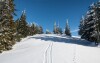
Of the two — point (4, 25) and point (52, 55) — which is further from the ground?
point (4, 25)

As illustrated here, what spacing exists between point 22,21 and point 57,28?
6194 cm

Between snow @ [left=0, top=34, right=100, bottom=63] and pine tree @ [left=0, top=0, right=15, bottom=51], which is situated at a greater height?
pine tree @ [left=0, top=0, right=15, bottom=51]

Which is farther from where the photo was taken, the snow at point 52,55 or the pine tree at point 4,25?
the pine tree at point 4,25

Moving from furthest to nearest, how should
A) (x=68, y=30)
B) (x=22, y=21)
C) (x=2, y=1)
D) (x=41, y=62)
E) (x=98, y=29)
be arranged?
(x=68, y=30) → (x=22, y=21) → (x=98, y=29) → (x=2, y=1) → (x=41, y=62)

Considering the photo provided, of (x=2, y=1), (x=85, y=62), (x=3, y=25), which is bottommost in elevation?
(x=85, y=62)

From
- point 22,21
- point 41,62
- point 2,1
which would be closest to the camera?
point 41,62

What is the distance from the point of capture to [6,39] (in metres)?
31.2

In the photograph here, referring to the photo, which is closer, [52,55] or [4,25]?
[52,55]

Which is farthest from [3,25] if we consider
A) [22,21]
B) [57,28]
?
[57,28]

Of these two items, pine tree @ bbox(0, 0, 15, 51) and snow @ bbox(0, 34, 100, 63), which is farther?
pine tree @ bbox(0, 0, 15, 51)

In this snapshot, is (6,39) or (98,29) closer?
(6,39)

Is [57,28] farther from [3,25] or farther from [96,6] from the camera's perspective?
[3,25]

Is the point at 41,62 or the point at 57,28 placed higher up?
the point at 57,28

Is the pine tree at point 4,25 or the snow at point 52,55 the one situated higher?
the pine tree at point 4,25
